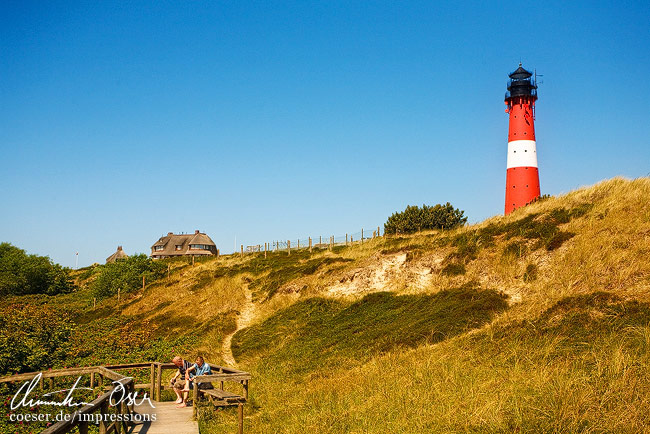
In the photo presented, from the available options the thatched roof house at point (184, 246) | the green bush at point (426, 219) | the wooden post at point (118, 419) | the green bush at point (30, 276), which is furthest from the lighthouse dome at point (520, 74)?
the thatched roof house at point (184, 246)

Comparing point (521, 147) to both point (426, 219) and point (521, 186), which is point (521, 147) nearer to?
point (521, 186)

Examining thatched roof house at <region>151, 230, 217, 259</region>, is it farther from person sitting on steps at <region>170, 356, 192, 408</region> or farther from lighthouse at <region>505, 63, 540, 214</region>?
person sitting on steps at <region>170, 356, 192, 408</region>

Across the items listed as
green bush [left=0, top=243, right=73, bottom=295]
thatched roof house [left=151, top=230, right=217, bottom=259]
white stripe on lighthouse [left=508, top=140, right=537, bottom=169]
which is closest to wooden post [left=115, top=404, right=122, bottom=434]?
white stripe on lighthouse [left=508, top=140, right=537, bottom=169]

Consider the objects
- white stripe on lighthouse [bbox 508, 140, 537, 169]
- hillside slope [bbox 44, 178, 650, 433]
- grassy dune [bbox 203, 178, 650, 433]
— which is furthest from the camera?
white stripe on lighthouse [bbox 508, 140, 537, 169]

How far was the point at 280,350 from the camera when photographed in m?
22.3

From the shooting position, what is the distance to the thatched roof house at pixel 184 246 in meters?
108

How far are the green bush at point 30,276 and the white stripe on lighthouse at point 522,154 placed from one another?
58557 millimetres

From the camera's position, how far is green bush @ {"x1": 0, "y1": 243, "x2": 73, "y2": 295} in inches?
2419

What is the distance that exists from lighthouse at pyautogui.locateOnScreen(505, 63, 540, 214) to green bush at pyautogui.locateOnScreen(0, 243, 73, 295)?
57974mm

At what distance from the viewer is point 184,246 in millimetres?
109562

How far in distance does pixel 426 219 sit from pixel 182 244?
72185mm

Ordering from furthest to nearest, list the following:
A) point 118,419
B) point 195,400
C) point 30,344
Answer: point 30,344
point 195,400
point 118,419

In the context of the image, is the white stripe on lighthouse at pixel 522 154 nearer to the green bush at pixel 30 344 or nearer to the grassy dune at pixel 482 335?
the grassy dune at pixel 482 335

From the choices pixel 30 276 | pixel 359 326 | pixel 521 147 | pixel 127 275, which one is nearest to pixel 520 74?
pixel 521 147
